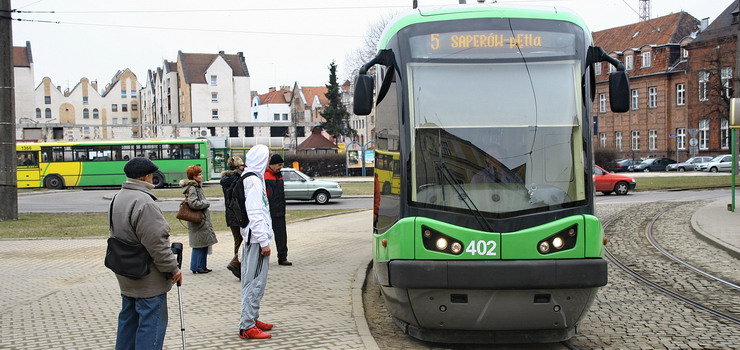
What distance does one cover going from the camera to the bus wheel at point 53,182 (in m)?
45.1

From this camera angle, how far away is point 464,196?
6570 millimetres

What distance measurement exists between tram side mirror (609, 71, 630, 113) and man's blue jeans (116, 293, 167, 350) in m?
4.09

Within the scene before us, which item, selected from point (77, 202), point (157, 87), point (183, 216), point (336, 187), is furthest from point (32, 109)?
point (183, 216)

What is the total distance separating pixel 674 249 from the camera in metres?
14.3

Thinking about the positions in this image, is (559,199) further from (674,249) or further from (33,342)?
(674,249)

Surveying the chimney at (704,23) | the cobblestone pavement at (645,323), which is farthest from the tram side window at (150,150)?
the chimney at (704,23)

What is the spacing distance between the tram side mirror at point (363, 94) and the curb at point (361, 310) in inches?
79.5

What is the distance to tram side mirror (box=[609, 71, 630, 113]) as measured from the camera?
22.1 ft

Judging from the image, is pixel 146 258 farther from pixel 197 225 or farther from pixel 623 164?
pixel 623 164

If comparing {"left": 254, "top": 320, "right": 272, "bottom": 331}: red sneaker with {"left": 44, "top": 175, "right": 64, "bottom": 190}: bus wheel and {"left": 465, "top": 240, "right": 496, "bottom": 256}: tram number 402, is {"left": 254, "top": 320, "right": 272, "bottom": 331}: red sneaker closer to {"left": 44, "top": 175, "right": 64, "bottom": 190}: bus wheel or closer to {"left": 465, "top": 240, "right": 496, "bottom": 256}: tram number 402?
{"left": 465, "top": 240, "right": 496, "bottom": 256}: tram number 402

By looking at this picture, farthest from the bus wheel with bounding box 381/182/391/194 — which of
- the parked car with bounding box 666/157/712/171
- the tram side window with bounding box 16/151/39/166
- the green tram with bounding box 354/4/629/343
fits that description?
the parked car with bounding box 666/157/712/171

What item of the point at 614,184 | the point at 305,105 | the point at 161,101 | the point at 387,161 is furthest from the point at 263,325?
the point at 305,105

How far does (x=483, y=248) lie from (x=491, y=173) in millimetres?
661

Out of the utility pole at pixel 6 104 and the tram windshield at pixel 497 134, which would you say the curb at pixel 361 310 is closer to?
the tram windshield at pixel 497 134
